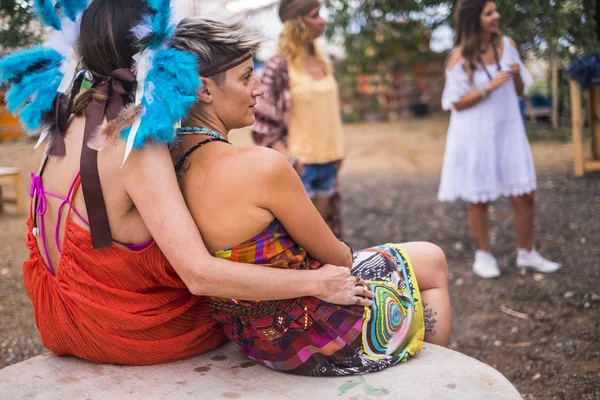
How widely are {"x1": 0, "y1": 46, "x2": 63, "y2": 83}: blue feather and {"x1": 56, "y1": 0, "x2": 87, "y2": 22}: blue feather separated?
0.14m

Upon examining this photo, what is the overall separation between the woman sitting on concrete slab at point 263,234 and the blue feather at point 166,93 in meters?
0.09

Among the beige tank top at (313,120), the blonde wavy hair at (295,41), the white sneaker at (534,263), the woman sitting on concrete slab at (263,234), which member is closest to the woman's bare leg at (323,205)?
the beige tank top at (313,120)

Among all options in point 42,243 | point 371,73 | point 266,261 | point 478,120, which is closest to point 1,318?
point 42,243

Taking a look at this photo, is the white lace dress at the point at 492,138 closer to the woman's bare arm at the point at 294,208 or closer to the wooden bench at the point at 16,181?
the woman's bare arm at the point at 294,208

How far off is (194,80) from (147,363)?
2.92ft

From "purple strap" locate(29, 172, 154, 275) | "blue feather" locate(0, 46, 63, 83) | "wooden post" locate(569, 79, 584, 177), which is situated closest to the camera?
"purple strap" locate(29, 172, 154, 275)

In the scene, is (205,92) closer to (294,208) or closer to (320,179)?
(294,208)

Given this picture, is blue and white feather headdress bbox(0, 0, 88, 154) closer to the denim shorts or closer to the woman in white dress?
the denim shorts

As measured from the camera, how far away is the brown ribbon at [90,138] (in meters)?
1.67

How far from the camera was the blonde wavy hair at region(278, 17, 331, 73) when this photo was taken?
3781 millimetres

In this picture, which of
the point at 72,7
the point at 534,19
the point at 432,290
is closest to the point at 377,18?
the point at 534,19

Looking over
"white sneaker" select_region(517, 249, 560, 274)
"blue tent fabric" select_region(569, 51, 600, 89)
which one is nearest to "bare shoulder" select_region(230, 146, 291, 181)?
"white sneaker" select_region(517, 249, 560, 274)

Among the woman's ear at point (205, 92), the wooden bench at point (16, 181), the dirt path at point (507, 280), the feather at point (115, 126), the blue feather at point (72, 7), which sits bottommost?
the dirt path at point (507, 280)

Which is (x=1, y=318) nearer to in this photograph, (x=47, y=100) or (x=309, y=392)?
(x=47, y=100)
